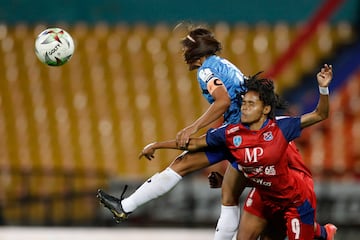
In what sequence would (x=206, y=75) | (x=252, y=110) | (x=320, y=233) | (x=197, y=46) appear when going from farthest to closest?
(x=320, y=233), (x=197, y=46), (x=206, y=75), (x=252, y=110)

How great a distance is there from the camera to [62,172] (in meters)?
14.0

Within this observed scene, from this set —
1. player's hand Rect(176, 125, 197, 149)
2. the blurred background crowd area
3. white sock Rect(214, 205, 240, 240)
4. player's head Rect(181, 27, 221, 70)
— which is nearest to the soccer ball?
player's head Rect(181, 27, 221, 70)

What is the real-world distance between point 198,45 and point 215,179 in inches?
42.0

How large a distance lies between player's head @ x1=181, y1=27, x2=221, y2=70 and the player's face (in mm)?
561

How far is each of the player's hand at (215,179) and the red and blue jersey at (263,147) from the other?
547 mm

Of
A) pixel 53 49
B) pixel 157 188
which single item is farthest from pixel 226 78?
pixel 53 49

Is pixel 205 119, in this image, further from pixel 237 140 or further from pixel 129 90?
pixel 129 90

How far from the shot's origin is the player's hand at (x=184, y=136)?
310 inches

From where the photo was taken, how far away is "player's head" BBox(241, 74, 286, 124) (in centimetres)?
782

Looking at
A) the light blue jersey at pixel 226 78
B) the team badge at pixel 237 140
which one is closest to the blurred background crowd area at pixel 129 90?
the light blue jersey at pixel 226 78

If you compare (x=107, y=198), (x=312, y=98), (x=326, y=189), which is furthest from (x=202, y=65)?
(x=312, y=98)

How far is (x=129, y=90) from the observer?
605 inches

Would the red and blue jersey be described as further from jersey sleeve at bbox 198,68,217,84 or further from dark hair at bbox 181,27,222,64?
dark hair at bbox 181,27,222,64

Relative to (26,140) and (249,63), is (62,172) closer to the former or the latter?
(26,140)
